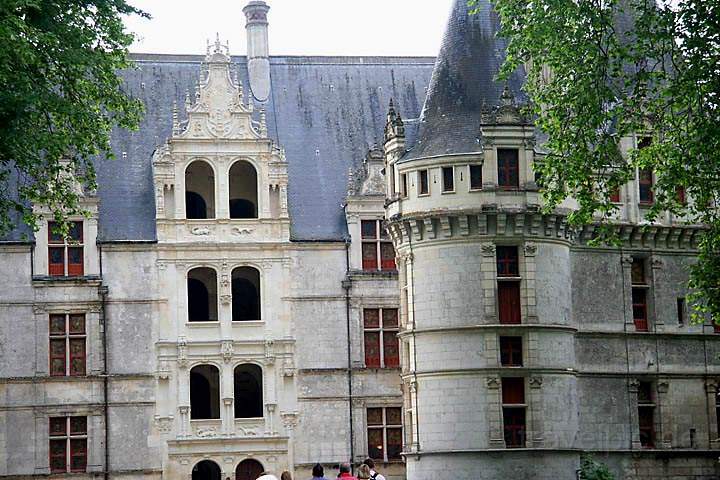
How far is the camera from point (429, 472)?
144ft

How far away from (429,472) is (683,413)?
24.2 ft

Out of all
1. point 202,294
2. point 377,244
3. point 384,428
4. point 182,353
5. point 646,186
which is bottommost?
point 384,428

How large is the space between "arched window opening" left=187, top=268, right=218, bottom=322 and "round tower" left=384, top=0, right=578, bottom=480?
10.1 metres

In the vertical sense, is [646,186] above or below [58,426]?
above

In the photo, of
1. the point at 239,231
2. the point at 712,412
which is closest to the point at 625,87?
the point at 712,412

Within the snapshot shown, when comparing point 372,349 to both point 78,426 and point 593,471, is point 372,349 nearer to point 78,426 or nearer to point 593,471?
point 78,426

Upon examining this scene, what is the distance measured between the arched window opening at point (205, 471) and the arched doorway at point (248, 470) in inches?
58.1

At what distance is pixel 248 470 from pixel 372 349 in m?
4.98

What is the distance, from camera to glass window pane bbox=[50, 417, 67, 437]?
51.4m

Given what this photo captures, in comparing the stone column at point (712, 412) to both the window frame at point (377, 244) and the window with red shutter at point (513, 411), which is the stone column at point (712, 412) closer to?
the window with red shutter at point (513, 411)

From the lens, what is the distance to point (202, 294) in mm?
54344

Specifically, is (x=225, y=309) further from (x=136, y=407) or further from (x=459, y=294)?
(x=459, y=294)

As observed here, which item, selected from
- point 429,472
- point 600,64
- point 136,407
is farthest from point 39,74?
point 136,407

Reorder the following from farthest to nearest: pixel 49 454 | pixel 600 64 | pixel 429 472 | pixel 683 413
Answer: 1. pixel 49 454
2. pixel 683 413
3. pixel 429 472
4. pixel 600 64
